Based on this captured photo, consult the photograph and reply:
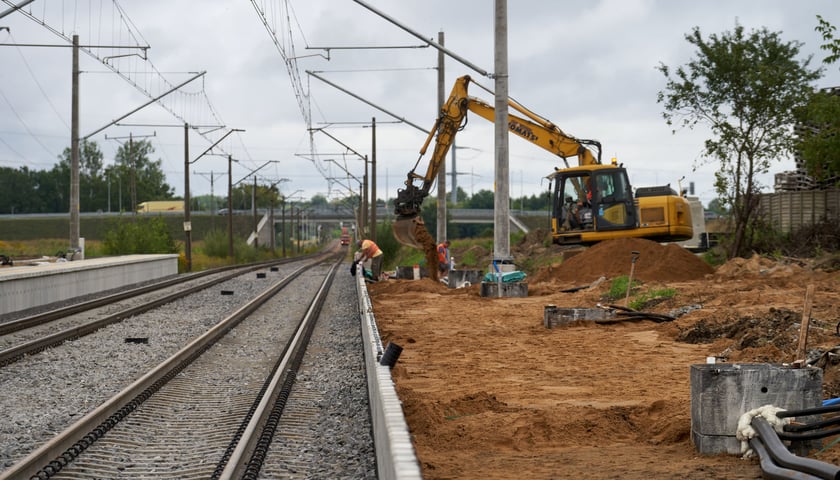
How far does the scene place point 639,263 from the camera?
1128 inches

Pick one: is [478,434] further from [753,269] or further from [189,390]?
[753,269]

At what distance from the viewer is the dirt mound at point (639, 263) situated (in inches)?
1100

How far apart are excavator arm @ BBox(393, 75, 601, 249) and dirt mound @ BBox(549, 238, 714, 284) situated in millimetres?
3787

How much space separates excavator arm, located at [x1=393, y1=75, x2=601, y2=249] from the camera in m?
30.8

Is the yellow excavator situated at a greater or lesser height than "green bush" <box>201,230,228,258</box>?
greater

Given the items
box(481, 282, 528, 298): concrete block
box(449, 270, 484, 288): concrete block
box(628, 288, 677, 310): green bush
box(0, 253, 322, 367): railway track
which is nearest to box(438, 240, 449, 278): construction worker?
box(449, 270, 484, 288): concrete block

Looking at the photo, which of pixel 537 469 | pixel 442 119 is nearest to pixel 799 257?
pixel 442 119

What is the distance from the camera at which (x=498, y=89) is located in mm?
22203

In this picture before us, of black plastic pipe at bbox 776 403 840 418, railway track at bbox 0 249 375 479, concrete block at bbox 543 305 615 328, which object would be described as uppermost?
black plastic pipe at bbox 776 403 840 418

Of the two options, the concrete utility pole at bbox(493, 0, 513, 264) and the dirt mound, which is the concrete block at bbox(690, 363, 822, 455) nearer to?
the concrete utility pole at bbox(493, 0, 513, 264)

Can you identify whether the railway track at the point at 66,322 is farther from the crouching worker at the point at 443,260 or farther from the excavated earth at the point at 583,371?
the crouching worker at the point at 443,260

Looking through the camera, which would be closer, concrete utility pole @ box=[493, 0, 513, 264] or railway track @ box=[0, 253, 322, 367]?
railway track @ box=[0, 253, 322, 367]

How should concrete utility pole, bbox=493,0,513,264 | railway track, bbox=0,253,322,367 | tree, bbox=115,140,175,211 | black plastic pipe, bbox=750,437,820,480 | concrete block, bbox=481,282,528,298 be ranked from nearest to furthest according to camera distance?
black plastic pipe, bbox=750,437,820,480
railway track, bbox=0,253,322,367
concrete utility pole, bbox=493,0,513,264
concrete block, bbox=481,282,528,298
tree, bbox=115,140,175,211

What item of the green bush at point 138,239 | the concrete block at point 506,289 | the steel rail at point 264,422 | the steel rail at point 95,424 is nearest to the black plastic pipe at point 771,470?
the steel rail at point 264,422
